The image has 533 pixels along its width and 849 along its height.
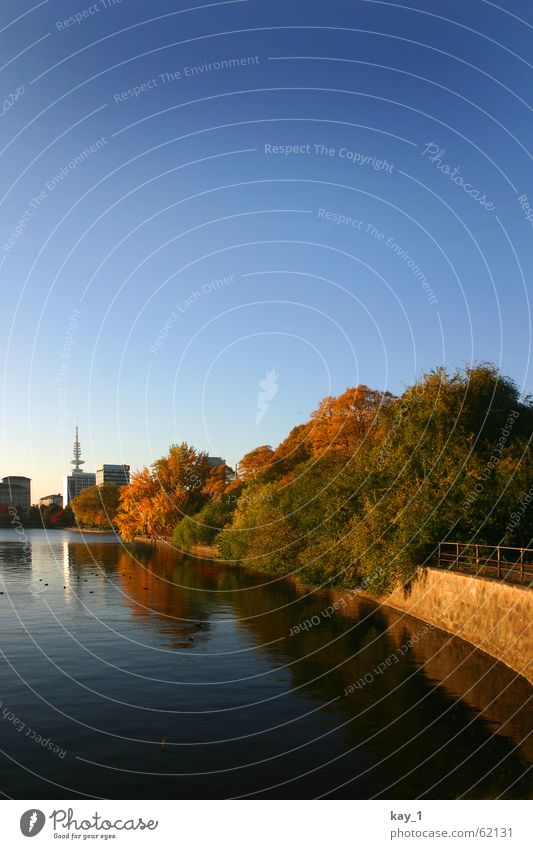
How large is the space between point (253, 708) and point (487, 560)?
15634 millimetres

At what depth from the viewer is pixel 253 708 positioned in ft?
83.8

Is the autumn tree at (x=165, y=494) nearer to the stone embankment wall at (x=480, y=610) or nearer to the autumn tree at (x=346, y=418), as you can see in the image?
the autumn tree at (x=346, y=418)

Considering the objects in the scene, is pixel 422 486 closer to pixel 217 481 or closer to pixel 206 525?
pixel 206 525

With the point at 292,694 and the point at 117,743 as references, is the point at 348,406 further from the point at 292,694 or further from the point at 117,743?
the point at 117,743

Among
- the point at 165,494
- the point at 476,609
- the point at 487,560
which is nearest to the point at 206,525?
the point at 165,494

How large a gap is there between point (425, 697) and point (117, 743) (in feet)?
36.5

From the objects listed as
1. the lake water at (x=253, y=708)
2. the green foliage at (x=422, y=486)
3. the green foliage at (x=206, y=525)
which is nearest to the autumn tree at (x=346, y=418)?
the green foliage at (x=422, y=486)

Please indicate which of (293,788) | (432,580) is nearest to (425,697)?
(293,788)

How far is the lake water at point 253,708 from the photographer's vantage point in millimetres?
18688

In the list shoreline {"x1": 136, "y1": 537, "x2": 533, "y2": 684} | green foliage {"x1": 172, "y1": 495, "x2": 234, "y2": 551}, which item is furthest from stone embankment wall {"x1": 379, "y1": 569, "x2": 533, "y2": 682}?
green foliage {"x1": 172, "y1": 495, "x2": 234, "y2": 551}

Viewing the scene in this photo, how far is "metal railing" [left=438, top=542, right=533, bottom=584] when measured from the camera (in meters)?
32.8

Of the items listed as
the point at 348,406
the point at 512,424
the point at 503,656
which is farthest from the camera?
the point at 348,406

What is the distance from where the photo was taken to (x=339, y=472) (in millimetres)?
56750

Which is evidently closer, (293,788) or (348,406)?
(293,788)
